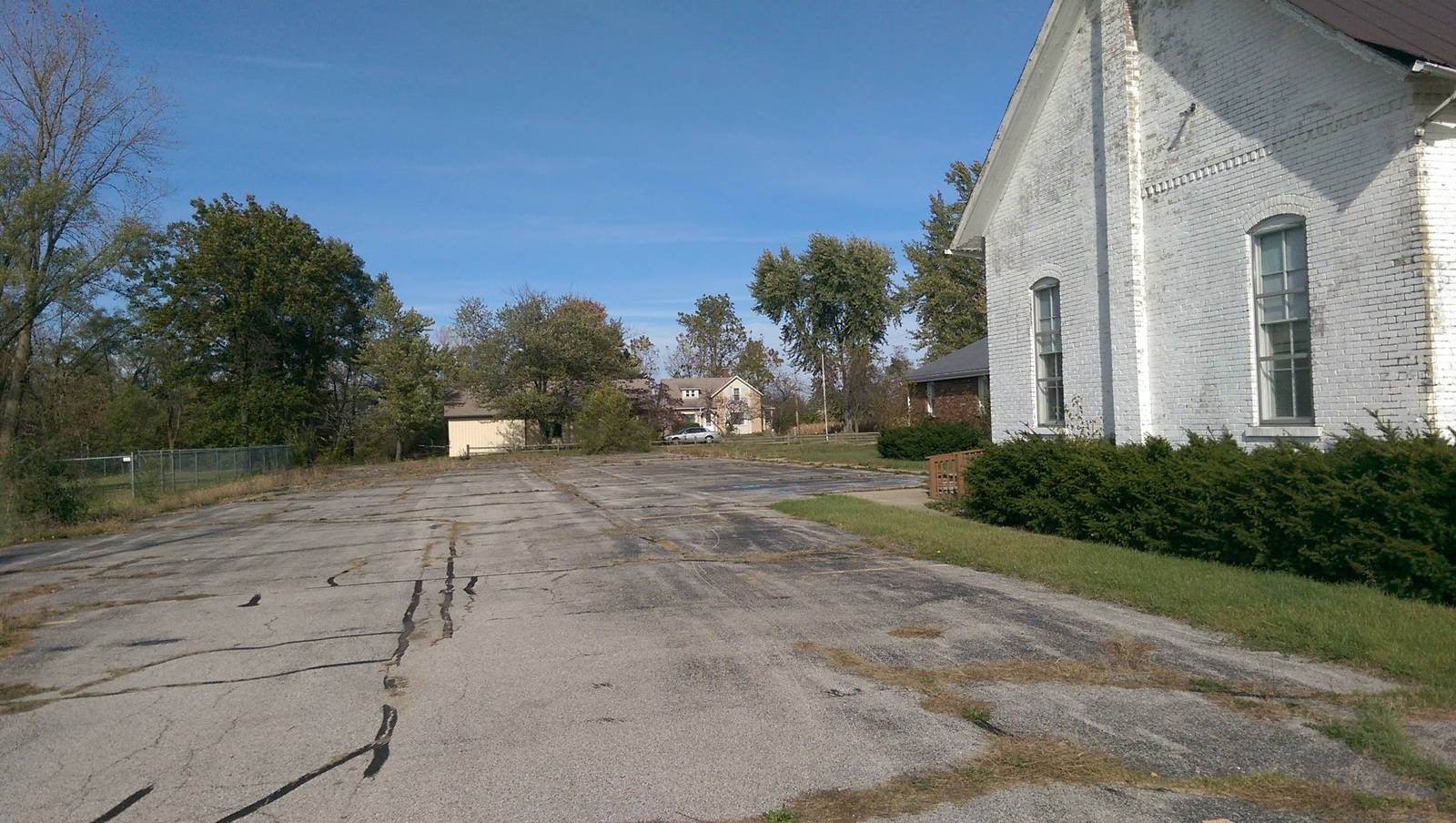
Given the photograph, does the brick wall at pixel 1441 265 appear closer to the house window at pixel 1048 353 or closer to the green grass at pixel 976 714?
the house window at pixel 1048 353

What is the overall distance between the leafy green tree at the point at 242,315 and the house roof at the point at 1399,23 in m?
51.2

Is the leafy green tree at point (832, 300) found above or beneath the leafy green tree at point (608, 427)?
above

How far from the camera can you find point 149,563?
14.8 m

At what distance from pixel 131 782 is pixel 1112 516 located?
10.7 m

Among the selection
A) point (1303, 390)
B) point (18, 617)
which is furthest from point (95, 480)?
point (1303, 390)

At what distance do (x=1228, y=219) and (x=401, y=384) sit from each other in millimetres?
52045

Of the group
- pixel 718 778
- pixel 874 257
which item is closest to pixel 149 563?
pixel 718 778

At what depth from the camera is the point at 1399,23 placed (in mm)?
10125

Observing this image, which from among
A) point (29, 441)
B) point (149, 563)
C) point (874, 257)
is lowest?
point (149, 563)

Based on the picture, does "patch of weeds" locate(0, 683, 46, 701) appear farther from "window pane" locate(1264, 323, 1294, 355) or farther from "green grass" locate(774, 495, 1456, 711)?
"window pane" locate(1264, 323, 1294, 355)

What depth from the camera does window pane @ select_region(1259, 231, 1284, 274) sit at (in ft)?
36.8

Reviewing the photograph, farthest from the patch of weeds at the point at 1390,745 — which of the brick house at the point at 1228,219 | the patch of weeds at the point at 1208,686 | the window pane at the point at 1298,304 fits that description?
the window pane at the point at 1298,304

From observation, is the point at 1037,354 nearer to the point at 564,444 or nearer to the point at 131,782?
the point at 131,782

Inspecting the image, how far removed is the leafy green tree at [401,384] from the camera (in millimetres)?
56656
